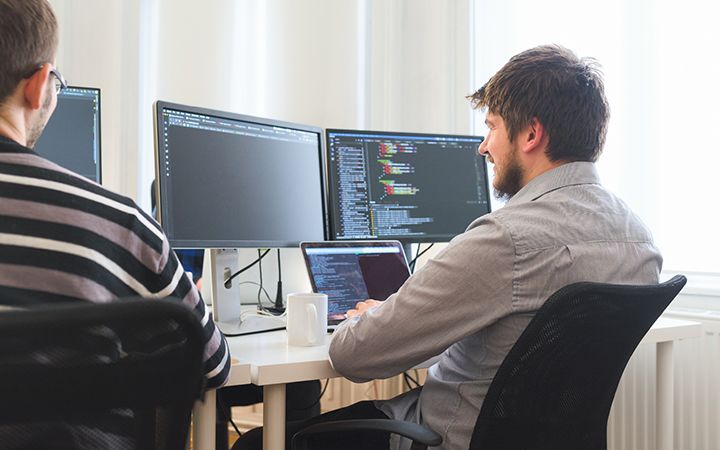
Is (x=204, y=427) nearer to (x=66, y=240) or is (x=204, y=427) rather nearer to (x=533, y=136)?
(x=66, y=240)

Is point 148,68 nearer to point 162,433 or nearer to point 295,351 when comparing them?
point 295,351

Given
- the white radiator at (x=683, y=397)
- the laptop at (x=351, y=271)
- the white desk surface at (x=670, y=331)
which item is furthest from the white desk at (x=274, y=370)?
the white radiator at (x=683, y=397)

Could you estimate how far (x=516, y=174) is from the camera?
4.57ft

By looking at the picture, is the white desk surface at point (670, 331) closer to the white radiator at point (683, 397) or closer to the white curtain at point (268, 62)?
the white radiator at point (683, 397)

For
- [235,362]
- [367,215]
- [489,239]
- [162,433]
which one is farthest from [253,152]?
[162,433]

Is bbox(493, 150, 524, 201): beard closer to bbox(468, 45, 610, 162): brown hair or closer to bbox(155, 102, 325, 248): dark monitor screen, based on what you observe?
bbox(468, 45, 610, 162): brown hair

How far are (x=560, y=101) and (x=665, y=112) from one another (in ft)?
3.72

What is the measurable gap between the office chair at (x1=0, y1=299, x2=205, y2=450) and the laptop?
37.8 inches

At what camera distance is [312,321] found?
1406 millimetres

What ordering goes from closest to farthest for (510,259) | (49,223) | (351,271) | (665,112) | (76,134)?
(49,223) < (510,259) < (351,271) < (76,134) < (665,112)

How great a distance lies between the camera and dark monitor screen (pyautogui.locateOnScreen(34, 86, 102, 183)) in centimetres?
187

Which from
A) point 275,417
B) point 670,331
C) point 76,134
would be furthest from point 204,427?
point 670,331

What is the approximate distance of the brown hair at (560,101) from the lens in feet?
4.36

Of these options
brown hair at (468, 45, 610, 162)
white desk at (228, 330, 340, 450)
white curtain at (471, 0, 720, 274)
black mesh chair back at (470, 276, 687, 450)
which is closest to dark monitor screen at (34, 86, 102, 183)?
white desk at (228, 330, 340, 450)
